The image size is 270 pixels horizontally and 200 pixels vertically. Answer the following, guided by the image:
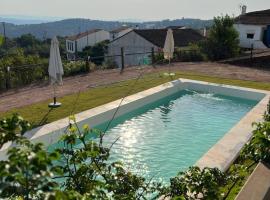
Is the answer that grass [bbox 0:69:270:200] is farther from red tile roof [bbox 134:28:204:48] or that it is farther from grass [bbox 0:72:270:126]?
red tile roof [bbox 134:28:204:48]

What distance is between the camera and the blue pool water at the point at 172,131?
37.1 ft

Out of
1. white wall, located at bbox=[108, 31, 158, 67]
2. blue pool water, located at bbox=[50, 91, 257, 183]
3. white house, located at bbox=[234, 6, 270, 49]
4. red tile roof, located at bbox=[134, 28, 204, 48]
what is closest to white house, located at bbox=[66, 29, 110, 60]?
white wall, located at bbox=[108, 31, 158, 67]

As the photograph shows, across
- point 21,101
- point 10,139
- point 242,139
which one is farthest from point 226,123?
point 10,139

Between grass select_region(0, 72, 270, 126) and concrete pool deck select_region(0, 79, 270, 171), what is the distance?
23.1 inches

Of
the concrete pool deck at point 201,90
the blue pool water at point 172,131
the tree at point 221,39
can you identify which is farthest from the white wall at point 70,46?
the blue pool water at point 172,131

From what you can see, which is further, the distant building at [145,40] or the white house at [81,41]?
the white house at [81,41]

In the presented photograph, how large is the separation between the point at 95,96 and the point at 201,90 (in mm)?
6639

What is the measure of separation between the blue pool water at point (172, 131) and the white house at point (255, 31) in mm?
21417

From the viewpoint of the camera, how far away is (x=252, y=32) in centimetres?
3812

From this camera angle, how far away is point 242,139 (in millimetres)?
11453

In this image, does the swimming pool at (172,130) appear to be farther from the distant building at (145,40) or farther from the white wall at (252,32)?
the distant building at (145,40)

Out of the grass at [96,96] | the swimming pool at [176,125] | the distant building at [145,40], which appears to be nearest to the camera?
the swimming pool at [176,125]

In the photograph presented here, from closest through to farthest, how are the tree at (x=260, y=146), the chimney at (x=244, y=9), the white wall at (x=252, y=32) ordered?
the tree at (x=260, y=146), the white wall at (x=252, y=32), the chimney at (x=244, y=9)

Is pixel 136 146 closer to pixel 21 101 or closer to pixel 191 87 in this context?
pixel 21 101
